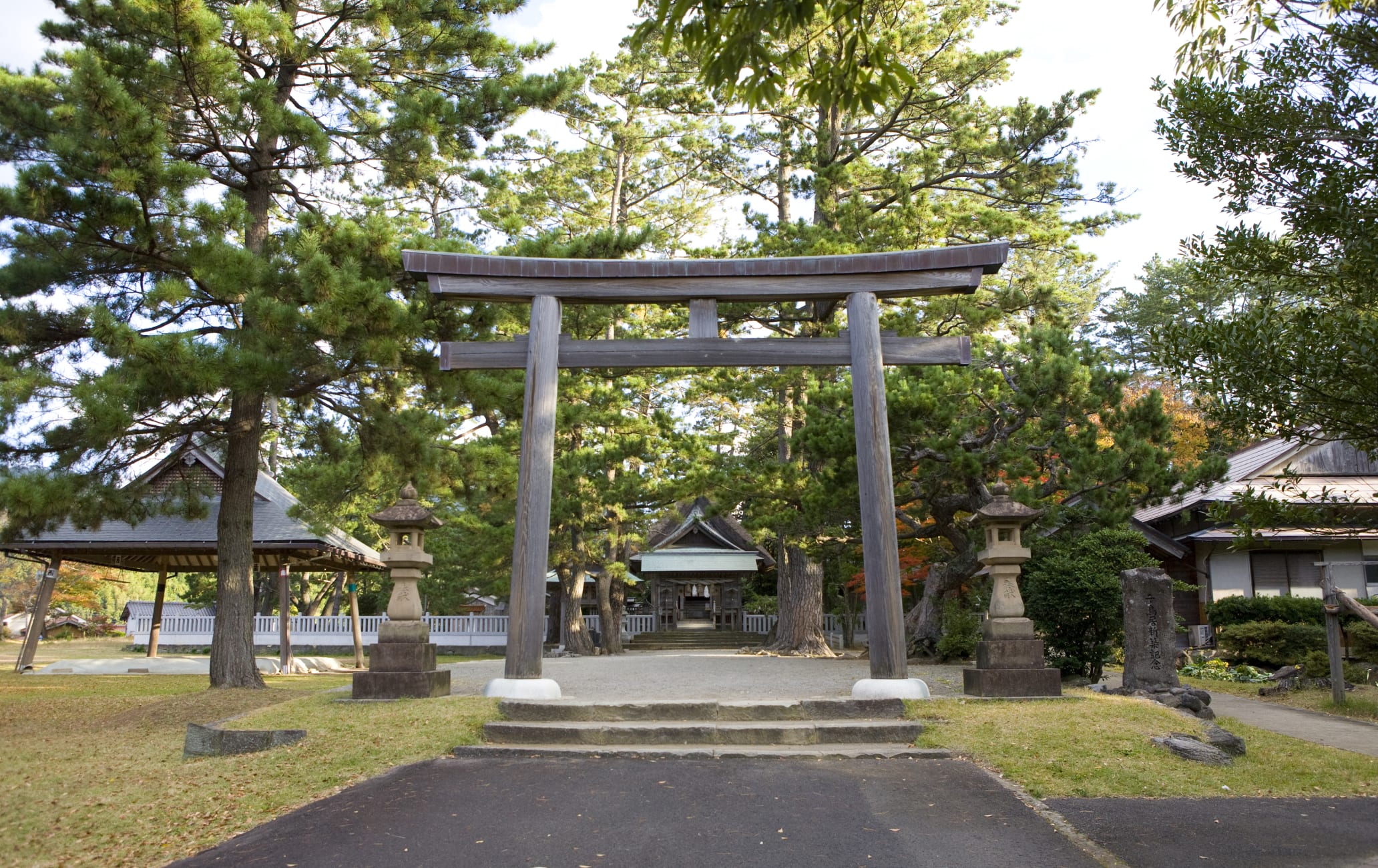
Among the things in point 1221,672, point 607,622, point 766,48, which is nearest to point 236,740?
point 766,48

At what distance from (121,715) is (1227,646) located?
56.5 feet

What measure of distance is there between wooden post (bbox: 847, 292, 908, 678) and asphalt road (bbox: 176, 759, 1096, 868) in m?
2.34

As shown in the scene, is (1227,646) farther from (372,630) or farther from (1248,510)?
(372,630)

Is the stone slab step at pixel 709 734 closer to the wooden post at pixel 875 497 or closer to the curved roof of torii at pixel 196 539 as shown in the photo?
the wooden post at pixel 875 497

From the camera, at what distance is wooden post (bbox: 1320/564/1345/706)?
1073cm

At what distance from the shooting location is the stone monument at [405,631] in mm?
9320

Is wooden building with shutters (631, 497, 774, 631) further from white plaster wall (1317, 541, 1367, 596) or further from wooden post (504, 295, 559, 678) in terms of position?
wooden post (504, 295, 559, 678)

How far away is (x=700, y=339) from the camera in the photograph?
984cm

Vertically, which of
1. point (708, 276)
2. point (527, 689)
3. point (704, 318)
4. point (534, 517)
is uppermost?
point (708, 276)

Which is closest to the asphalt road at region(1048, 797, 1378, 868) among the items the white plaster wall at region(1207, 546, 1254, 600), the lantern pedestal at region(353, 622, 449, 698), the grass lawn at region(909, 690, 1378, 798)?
the grass lawn at region(909, 690, 1378, 798)

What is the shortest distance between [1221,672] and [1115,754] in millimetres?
10318

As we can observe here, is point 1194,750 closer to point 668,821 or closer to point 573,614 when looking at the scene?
point 668,821

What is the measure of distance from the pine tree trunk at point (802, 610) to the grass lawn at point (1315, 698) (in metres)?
7.71

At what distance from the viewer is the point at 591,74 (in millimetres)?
24812
